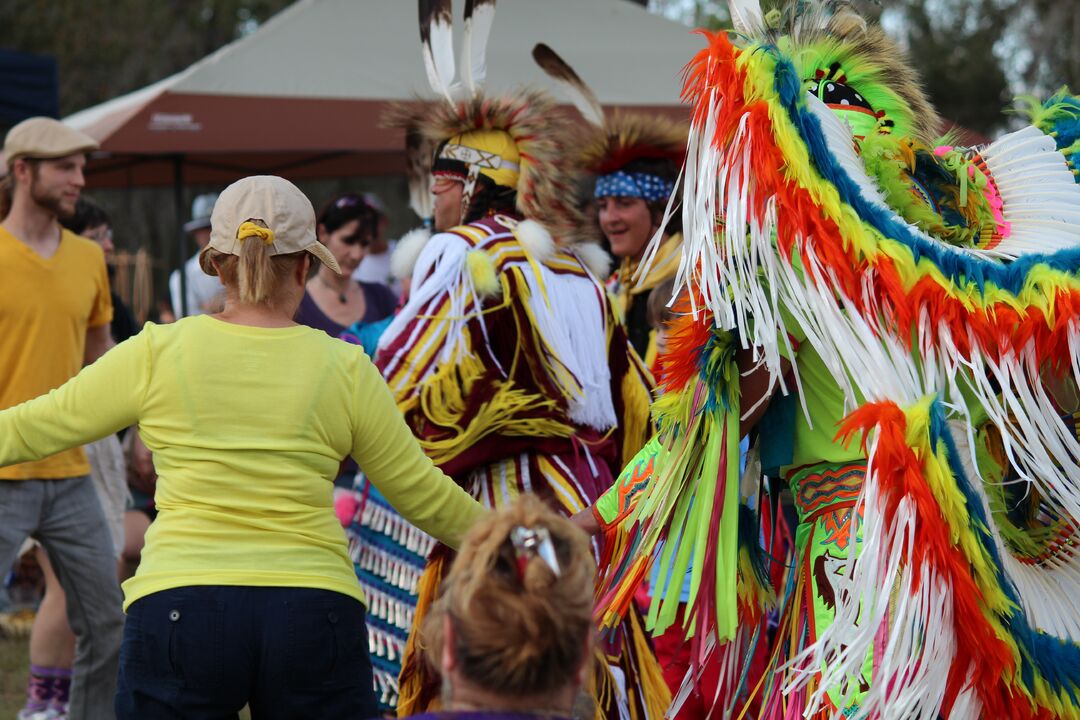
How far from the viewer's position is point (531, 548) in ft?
5.95

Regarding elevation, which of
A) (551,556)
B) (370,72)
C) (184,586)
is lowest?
(184,586)

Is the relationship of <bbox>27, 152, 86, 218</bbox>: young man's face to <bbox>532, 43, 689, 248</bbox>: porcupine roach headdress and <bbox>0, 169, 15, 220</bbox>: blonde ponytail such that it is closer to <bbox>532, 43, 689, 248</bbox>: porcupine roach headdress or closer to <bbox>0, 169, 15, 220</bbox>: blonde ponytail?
<bbox>0, 169, 15, 220</bbox>: blonde ponytail

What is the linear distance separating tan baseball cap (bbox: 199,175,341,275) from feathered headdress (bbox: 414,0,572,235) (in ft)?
5.11

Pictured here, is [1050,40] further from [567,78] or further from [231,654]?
[231,654]

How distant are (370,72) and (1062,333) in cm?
752

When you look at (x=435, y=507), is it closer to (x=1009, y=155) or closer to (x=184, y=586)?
(x=184, y=586)

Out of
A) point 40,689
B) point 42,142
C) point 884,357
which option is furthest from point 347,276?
point 884,357

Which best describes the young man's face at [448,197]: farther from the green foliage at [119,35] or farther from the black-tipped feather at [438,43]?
the green foliage at [119,35]

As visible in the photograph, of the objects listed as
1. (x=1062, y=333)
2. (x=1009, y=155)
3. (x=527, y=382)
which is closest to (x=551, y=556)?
(x=1062, y=333)

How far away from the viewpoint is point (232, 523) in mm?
2648

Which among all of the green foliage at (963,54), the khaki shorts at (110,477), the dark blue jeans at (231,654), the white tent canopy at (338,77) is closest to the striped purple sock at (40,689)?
the khaki shorts at (110,477)

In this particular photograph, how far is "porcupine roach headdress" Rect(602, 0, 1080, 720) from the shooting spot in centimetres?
255

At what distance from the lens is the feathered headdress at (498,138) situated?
427 centimetres

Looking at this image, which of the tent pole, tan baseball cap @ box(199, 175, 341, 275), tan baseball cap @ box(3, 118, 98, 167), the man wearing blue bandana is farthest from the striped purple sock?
the tent pole
